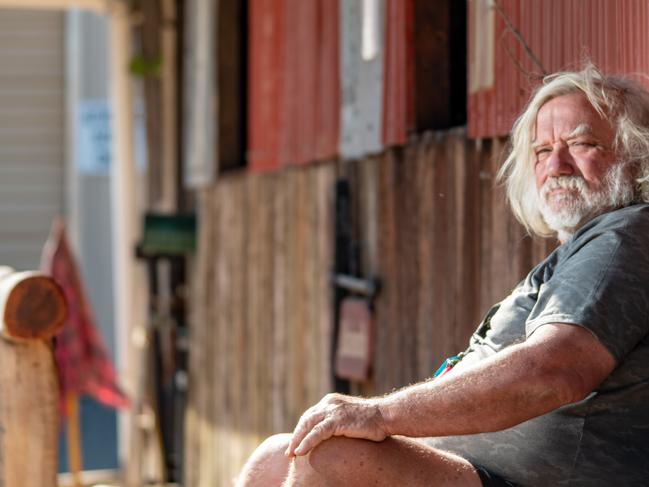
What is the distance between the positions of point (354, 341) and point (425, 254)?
0.80 m

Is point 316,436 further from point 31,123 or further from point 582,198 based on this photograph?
point 31,123

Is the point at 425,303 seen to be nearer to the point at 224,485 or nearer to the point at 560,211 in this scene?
the point at 560,211

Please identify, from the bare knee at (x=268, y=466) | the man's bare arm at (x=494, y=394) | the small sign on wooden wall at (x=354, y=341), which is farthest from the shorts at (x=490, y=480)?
the small sign on wooden wall at (x=354, y=341)

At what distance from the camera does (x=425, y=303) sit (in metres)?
4.23

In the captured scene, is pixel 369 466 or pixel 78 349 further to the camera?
pixel 78 349

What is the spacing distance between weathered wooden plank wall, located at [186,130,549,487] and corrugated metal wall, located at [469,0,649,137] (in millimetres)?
139

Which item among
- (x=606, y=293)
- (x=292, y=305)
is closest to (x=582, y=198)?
(x=606, y=293)

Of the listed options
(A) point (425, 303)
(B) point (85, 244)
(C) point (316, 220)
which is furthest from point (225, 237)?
(B) point (85, 244)

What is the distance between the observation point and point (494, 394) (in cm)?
234

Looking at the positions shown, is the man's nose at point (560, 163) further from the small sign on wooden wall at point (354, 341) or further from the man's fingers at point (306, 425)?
the small sign on wooden wall at point (354, 341)

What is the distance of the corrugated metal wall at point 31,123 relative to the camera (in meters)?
13.2

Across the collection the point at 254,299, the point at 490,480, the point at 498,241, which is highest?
the point at 498,241

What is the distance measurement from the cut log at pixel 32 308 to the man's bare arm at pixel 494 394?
1.58m

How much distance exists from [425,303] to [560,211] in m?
1.47
